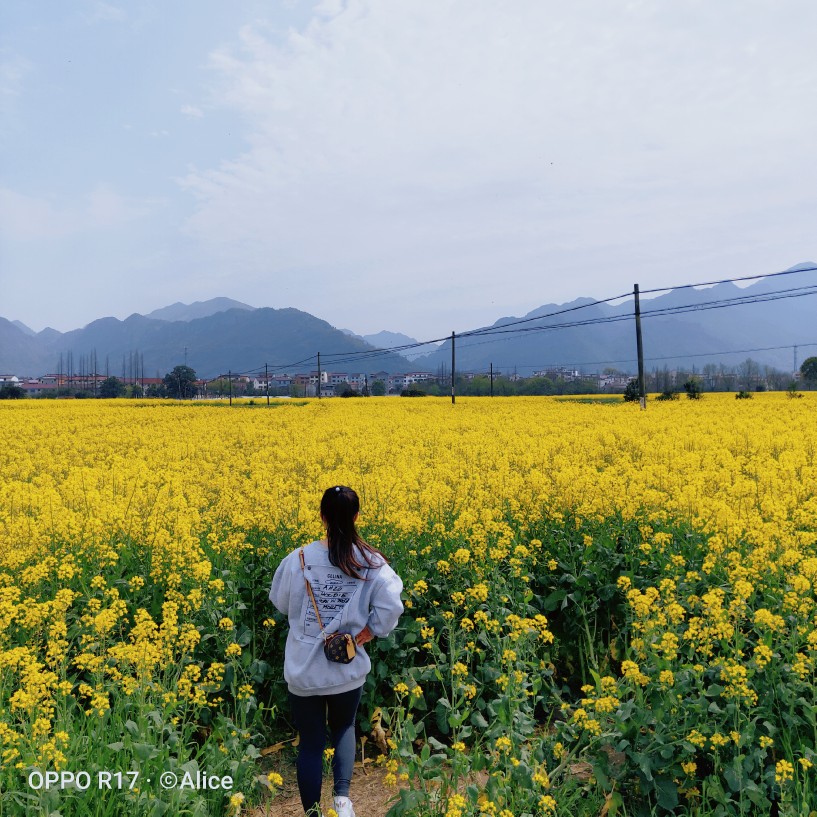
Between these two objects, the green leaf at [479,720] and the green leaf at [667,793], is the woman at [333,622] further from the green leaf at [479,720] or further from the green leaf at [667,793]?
the green leaf at [667,793]

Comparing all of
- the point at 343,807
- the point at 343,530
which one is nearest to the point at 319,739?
the point at 343,807

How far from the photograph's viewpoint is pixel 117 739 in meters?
3.19

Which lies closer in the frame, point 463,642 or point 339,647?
point 339,647

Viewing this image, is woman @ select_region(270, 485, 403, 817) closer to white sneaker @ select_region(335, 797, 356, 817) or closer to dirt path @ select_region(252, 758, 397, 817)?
white sneaker @ select_region(335, 797, 356, 817)

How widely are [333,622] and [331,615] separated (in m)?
0.05

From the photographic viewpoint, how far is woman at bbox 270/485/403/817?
317 cm

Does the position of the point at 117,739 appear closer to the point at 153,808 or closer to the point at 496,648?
the point at 153,808

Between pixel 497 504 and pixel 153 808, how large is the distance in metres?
4.37

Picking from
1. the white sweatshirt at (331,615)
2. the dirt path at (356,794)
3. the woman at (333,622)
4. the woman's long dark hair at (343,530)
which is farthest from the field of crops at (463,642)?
the woman's long dark hair at (343,530)

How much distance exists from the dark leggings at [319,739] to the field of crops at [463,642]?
0.21 metres

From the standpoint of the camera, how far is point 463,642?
430 cm

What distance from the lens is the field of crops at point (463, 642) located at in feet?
9.69

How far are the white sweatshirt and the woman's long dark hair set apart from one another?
0.05m

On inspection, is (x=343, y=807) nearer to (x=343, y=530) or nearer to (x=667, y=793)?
(x=343, y=530)
